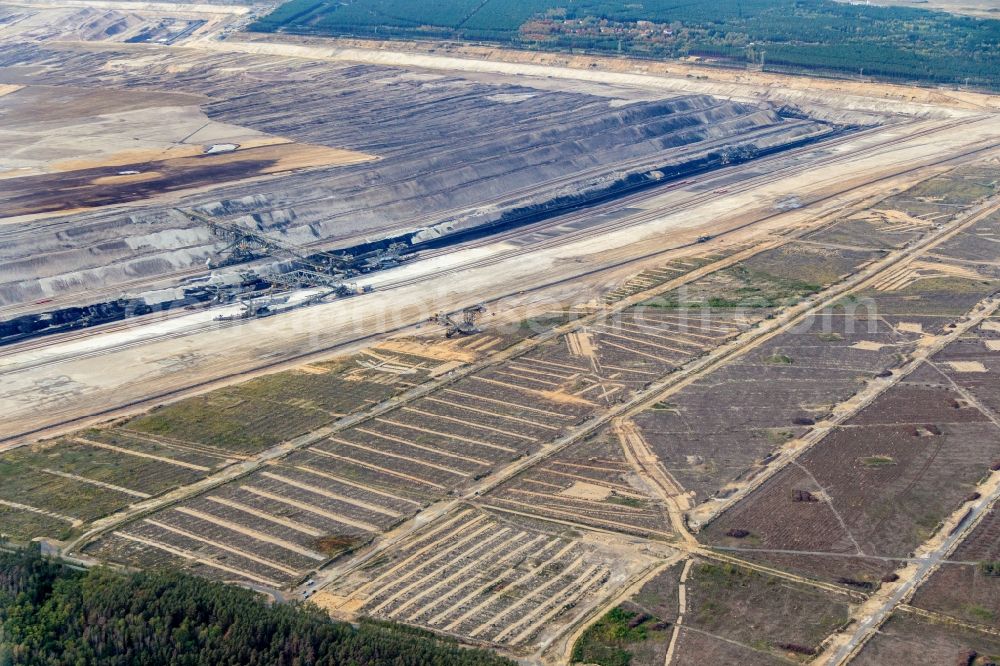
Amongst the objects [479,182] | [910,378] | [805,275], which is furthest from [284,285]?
[910,378]

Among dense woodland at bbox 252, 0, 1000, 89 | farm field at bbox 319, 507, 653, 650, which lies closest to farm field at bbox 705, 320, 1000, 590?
farm field at bbox 319, 507, 653, 650

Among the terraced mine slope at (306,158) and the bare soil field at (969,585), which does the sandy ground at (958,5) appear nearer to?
the terraced mine slope at (306,158)

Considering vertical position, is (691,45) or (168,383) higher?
(691,45)

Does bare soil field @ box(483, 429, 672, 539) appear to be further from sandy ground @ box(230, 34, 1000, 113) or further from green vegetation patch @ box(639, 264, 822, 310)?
sandy ground @ box(230, 34, 1000, 113)

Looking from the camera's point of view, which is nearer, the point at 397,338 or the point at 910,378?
the point at 910,378

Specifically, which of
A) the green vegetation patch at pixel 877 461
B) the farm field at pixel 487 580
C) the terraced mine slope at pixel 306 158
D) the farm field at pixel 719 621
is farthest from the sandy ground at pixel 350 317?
the farm field at pixel 719 621

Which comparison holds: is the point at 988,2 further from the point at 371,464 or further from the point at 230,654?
the point at 230,654
